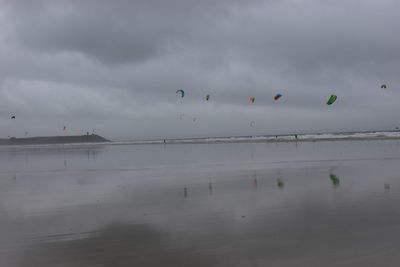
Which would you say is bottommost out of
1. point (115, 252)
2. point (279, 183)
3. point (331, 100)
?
point (115, 252)

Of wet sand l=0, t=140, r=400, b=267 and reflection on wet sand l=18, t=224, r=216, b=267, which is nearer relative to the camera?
reflection on wet sand l=18, t=224, r=216, b=267

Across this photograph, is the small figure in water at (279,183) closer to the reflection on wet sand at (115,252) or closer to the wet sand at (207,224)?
the wet sand at (207,224)

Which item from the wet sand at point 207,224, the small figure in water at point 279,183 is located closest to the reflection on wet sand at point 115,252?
the wet sand at point 207,224

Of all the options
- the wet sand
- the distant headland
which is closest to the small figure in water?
the wet sand

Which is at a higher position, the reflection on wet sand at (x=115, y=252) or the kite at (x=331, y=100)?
the kite at (x=331, y=100)

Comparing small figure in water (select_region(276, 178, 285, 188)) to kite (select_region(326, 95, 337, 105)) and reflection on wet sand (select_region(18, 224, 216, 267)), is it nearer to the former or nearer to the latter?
reflection on wet sand (select_region(18, 224, 216, 267))

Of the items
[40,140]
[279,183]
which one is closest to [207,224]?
[279,183]

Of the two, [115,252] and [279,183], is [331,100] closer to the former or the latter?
[279,183]

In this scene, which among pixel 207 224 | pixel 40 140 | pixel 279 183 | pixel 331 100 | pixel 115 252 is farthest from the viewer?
pixel 40 140

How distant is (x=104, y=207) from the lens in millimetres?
9008

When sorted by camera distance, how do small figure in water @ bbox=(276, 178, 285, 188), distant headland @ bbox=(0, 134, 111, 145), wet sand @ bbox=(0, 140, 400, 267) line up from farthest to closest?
distant headland @ bbox=(0, 134, 111, 145)
small figure in water @ bbox=(276, 178, 285, 188)
wet sand @ bbox=(0, 140, 400, 267)

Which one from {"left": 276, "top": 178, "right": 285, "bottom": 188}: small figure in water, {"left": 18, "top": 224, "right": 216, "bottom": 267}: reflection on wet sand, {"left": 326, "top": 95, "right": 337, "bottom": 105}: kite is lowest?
{"left": 18, "top": 224, "right": 216, "bottom": 267}: reflection on wet sand

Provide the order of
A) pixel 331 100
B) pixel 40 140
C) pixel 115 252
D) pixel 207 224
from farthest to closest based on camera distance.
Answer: pixel 40 140 → pixel 331 100 → pixel 207 224 → pixel 115 252

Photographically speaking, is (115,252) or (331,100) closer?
(115,252)
